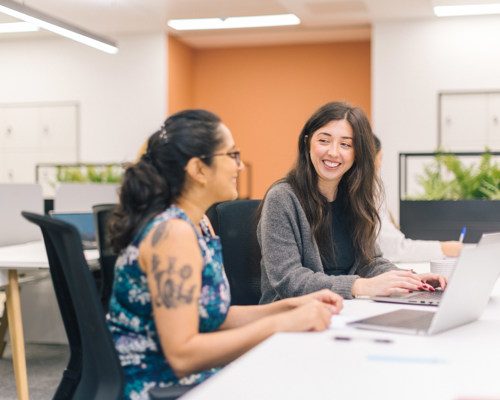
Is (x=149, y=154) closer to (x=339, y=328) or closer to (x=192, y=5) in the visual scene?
(x=339, y=328)

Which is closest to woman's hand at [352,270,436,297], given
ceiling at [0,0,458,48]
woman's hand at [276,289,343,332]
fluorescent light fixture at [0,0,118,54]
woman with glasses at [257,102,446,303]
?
woman with glasses at [257,102,446,303]

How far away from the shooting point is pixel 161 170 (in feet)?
4.20

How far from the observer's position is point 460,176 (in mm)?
3088

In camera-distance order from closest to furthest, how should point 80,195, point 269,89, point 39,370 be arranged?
point 39,370
point 80,195
point 269,89

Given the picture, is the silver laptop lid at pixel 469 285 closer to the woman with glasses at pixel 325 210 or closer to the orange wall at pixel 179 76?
the woman with glasses at pixel 325 210

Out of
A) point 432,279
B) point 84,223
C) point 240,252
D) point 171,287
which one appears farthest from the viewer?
point 84,223

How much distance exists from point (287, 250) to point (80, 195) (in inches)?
104

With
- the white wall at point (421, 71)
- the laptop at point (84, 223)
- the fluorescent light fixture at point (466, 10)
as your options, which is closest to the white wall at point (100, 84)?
the white wall at point (421, 71)

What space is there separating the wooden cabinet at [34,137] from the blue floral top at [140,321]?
658 cm

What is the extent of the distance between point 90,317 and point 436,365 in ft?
2.07

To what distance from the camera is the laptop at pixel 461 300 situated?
117cm

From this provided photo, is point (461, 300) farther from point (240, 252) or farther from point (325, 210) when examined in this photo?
point (240, 252)

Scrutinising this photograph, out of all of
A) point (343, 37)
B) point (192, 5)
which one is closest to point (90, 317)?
point (192, 5)

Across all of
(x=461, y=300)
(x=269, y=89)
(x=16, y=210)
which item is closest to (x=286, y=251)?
(x=461, y=300)
